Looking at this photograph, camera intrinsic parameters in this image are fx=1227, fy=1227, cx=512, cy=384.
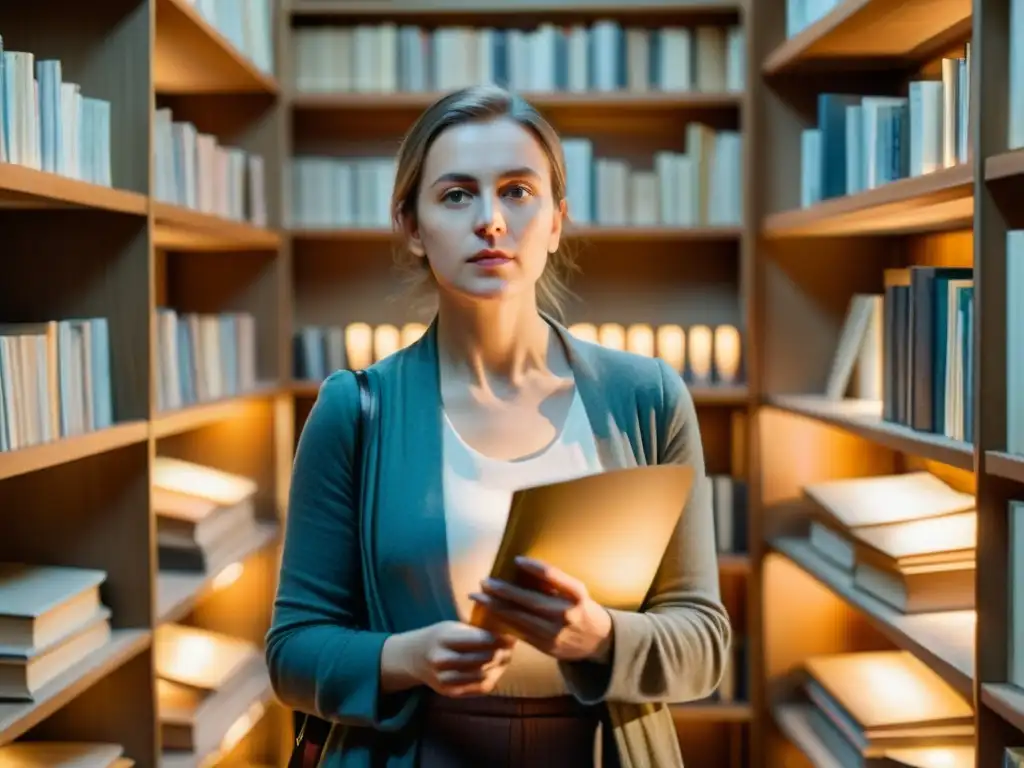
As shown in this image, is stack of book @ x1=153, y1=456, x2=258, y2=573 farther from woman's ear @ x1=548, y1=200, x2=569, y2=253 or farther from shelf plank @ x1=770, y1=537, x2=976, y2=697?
woman's ear @ x1=548, y1=200, x2=569, y2=253

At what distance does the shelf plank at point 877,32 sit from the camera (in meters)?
2.44

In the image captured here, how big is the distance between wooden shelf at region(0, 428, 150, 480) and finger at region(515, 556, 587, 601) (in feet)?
2.84

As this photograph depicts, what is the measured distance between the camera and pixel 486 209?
1.35 metres

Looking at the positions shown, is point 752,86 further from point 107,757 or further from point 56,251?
point 107,757

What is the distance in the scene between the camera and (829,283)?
3260mm

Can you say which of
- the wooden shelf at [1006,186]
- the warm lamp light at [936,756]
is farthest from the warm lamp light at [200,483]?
the wooden shelf at [1006,186]

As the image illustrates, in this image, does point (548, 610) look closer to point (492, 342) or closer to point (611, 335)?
point (492, 342)

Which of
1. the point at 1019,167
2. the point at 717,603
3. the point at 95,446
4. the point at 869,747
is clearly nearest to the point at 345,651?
the point at 717,603

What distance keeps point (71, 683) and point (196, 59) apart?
61.4 inches

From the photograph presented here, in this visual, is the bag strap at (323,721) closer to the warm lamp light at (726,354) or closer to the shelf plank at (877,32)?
the shelf plank at (877,32)

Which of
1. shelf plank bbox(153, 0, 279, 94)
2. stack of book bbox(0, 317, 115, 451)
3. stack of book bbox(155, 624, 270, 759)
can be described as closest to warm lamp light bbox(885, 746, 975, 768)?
stack of book bbox(155, 624, 270, 759)

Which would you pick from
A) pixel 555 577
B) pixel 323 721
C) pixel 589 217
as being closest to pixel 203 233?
pixel 589 217

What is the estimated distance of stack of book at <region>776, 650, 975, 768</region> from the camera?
244 centimetres

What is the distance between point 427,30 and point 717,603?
2822mm
